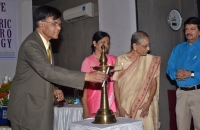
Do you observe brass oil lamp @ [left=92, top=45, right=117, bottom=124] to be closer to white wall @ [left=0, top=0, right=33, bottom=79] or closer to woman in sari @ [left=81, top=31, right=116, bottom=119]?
woman in sari @ [left=81, top=31, right=116, bottom=119]

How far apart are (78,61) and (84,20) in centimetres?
82

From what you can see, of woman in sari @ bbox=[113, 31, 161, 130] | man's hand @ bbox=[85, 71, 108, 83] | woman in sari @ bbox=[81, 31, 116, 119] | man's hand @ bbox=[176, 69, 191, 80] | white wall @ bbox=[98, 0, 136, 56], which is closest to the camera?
man's hand @ bbox=[85, 71, 108, 83]

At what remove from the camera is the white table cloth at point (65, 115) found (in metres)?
3.59

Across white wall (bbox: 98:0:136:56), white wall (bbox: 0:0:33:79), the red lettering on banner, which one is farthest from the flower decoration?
white wall (bbox: 98:0:136:56)

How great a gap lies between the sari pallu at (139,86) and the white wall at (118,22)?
152 centimetres

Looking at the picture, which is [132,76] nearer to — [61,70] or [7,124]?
[61,70]

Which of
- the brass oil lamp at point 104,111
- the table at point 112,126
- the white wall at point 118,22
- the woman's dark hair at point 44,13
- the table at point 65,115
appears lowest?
the table at point 65,115

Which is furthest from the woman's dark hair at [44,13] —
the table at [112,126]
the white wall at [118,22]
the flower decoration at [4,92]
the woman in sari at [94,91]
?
the white wall at [118,22]

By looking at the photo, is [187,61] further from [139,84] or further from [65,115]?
[65,115]

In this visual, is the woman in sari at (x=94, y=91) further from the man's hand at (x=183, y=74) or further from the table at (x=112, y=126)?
the table at (x=112, y=126)

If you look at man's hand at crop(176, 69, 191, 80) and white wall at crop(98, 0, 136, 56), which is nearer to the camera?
man's hand at crop(176, 69, 191, 80)

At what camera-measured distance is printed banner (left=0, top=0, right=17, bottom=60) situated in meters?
4.62

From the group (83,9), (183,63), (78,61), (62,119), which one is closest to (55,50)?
(78,61)

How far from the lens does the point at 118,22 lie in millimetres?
4418
